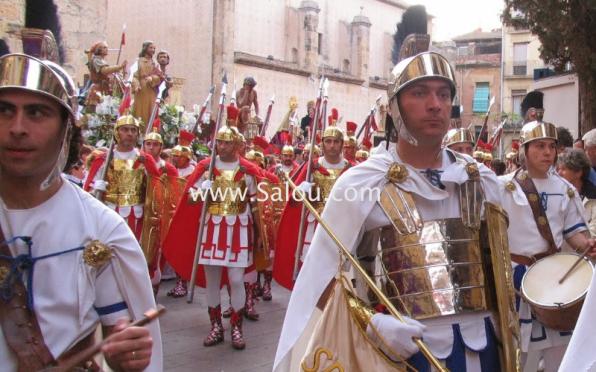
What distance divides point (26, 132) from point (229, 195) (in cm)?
596

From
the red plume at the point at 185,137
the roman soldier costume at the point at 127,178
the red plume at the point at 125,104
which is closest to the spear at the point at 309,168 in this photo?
the roman soldier costume at the point at 127,178

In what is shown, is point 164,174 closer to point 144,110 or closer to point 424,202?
point 144,110

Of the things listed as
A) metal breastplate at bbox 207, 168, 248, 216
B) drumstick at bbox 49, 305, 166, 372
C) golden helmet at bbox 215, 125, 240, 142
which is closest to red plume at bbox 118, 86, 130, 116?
golden helmet at bbox 215, 125, 240, 142

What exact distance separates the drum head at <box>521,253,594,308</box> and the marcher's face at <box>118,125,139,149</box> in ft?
19.0

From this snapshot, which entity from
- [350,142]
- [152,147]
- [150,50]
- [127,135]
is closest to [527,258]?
[127,135]

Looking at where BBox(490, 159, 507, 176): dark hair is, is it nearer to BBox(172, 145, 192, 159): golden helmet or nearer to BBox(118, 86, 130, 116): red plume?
BBox(172, 145, 192, 159): golden helmet

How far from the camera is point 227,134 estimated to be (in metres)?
8.49

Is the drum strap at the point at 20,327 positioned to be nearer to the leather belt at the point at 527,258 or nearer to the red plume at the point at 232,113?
the leather belt at the point at 527,258

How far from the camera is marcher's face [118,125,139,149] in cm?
948

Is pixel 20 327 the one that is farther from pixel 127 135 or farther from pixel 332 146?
pixel 332 146

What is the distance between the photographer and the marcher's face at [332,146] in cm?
1020

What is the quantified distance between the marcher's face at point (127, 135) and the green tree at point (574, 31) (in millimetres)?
8358

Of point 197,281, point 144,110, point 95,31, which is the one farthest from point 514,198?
point 95,31

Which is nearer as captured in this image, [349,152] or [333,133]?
[333,133]
